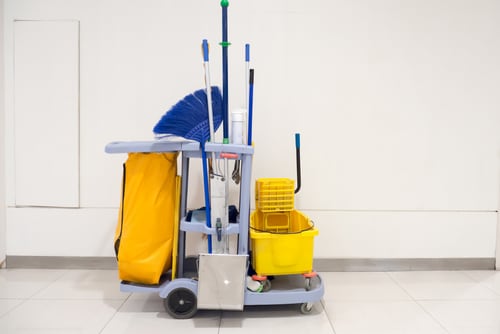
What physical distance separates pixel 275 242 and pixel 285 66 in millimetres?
1057

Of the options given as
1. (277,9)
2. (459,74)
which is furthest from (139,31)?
(459,74)

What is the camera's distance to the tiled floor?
198cm

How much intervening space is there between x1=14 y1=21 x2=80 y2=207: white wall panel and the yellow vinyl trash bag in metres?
0.73

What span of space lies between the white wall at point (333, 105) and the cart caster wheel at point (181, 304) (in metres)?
0.70

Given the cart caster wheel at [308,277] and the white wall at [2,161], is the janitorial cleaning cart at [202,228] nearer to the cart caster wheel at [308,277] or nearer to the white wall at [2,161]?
the cart caster wheel at [308,277]

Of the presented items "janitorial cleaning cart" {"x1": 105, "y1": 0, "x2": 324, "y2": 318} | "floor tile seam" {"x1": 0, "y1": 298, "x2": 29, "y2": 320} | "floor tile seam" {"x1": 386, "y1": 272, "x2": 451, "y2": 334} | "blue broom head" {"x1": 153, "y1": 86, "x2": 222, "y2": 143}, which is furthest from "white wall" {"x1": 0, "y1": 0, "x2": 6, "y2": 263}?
"floor tile seam" {"x1": 386, "y1": 272, "x2": 451, "y2": 334}

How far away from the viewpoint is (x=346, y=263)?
2.73 m

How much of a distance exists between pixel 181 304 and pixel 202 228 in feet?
1.16

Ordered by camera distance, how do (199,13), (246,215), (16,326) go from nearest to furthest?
(16,326), (246,215), (199,13)

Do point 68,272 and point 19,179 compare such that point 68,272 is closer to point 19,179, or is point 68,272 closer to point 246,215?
point 19,179

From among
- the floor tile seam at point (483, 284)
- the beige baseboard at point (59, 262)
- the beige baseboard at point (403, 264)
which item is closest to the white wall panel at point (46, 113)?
the beige baseboard at point (59, 262)

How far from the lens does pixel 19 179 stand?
2656 millimetres

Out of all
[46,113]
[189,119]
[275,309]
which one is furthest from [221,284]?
[46,113]

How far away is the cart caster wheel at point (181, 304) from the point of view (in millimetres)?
2078
